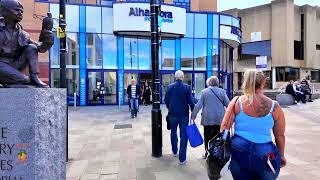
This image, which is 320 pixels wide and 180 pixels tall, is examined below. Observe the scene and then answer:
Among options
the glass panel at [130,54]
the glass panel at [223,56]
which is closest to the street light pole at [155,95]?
the glass panel at [130,54]

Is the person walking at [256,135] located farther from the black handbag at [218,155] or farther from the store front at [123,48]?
the store front at [123,48]

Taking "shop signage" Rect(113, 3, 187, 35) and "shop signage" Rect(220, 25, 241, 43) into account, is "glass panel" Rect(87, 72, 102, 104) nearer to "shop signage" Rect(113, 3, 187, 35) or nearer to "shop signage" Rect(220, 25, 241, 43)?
"shop signage" Rect(113, 3, 187, 35)

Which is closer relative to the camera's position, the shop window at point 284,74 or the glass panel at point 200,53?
the glass panel at point 200,53

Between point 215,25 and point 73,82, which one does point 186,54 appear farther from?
point 73,82

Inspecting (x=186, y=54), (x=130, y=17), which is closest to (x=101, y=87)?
(x=130, y=17)

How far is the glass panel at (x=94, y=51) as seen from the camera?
930 inches

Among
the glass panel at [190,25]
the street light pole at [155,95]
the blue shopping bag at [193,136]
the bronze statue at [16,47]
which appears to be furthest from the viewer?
the glass panel at [190,25]

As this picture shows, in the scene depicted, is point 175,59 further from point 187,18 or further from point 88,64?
point 88,64

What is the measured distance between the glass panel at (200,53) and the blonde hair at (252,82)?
22.5 metres

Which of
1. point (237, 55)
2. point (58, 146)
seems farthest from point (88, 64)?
point (237, 55)

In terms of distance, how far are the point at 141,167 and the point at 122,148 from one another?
6.70 ft

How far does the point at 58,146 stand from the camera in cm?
421

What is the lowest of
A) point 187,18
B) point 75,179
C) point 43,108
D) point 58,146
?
point 75,179

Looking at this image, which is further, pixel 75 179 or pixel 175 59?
pixel 175 59
